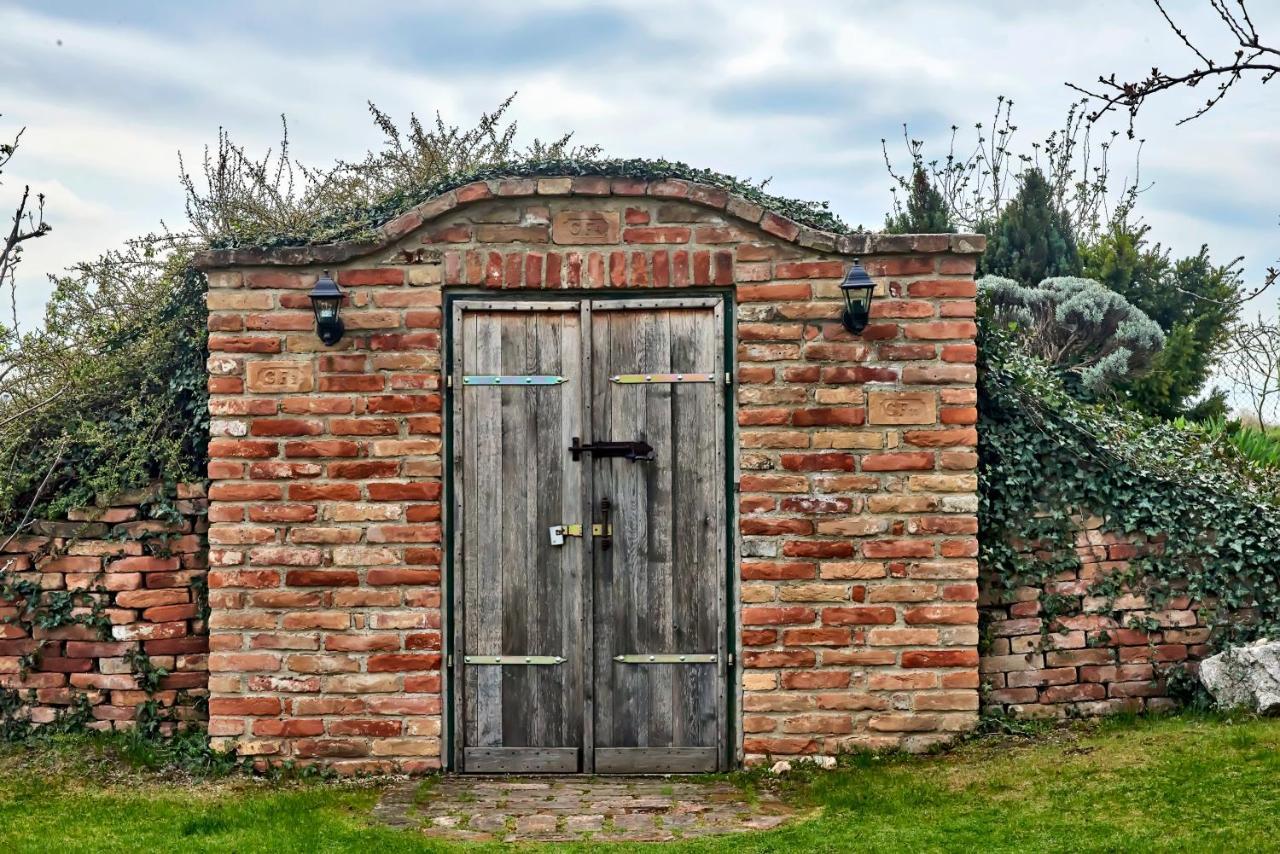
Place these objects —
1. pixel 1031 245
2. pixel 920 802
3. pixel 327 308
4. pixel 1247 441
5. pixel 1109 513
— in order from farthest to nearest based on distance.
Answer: pixel 1031 245, pixel 1247 441, pixel 1109 513, pixel 327 308, pixel 920 802

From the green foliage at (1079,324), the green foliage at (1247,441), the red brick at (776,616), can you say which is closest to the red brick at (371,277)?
the red brick at (776,616)

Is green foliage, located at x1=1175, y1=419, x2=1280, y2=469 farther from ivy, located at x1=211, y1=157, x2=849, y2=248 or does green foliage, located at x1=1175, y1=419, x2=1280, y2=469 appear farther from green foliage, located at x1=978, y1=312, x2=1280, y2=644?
ivy, located at x1=211, y1=157, x2=849, y2=248

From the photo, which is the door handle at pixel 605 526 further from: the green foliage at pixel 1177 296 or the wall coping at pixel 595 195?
the green foliage at pixel 1177 296

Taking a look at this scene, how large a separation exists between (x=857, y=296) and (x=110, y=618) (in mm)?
4185

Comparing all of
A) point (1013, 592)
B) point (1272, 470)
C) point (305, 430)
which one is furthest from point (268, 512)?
point (1272, 470)

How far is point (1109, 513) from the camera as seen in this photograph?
20.9 ft

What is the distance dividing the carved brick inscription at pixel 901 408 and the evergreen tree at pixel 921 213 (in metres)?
6.71

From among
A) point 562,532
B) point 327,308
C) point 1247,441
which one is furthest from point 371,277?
point 1247,441

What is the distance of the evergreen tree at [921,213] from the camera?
12484mm

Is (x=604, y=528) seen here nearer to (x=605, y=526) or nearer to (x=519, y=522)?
(x=605, y=526)

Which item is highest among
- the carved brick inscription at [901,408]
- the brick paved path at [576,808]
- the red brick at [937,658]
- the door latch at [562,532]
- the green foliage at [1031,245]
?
the green foliage at [1031,245]

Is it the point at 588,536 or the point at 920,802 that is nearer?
the point at 920,802

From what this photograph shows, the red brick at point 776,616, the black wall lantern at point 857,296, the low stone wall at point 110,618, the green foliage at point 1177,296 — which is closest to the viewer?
the black wall lantern at point 857,296

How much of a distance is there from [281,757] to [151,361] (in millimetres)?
2364
